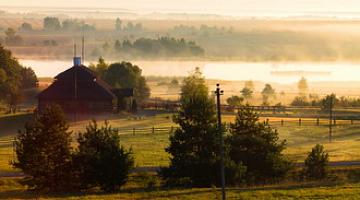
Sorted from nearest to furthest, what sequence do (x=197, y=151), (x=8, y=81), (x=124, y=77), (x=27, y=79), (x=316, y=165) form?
1. (x=197, y=151)
2. (x=316, y=165)
3. (x=8, y=81)
4. (x=124, y=77)
5. (x=27, y=79)

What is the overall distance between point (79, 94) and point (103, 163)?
50.0 meters

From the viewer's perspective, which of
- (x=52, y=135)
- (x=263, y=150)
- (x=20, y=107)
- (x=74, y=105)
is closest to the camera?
(x=52, y=135)

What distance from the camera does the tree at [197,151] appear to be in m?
46.5

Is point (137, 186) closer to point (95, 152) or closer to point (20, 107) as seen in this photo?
point (95, 152)

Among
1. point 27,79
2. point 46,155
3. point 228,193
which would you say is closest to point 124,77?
point 27,79

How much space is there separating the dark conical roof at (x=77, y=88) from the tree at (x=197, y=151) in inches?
1884

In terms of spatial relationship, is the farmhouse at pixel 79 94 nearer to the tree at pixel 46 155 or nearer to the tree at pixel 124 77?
the tree at pixel 124 77

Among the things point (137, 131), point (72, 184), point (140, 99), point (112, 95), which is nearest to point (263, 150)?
point (72, 184)

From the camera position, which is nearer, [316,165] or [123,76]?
[316,165]

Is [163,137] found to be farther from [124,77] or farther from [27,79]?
[27,79]

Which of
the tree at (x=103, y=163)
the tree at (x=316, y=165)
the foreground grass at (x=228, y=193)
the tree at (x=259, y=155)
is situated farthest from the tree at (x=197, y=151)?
the tree at (x=316, y=165)

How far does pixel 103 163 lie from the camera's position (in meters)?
45.8

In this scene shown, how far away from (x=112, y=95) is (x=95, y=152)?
4921 cm

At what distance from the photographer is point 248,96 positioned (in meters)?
142
